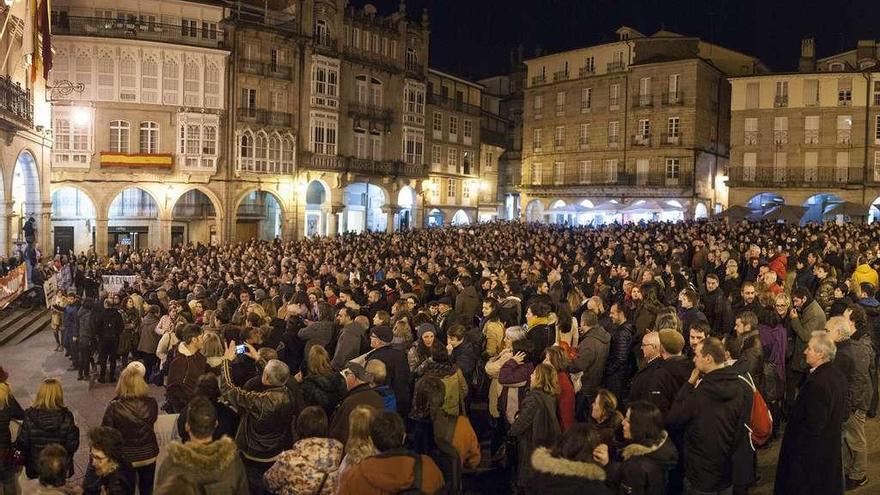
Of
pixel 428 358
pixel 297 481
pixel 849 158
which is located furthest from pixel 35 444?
pixel 849 158

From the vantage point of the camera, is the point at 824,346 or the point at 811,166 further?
the point at 811,166

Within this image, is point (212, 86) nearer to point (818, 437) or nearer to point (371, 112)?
point (371, 112)

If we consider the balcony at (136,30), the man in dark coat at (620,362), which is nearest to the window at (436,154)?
the balcony at (136,30)

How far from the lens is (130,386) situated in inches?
239

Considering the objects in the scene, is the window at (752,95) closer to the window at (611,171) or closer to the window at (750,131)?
the window at (750,131)

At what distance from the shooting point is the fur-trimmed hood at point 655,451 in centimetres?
491

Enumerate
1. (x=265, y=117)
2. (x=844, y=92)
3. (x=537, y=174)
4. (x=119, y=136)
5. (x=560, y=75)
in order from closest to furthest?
(x=119, y=136), (x=265, y=117), (x=844, y=92), (x=560, y=75), (x=537, y=174)

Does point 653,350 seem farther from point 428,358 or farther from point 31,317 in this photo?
point 31,317

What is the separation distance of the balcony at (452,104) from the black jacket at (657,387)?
46012 millimetres

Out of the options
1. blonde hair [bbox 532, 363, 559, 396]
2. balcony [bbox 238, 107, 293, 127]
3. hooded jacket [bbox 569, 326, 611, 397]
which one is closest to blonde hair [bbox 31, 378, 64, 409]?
blonde hair [bbox 532, 363, 559, 396]

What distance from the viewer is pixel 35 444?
6066mm

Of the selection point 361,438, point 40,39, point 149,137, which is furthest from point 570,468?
point 149,137

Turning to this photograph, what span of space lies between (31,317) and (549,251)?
1380 cm

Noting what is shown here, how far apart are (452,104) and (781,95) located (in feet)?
71.5
